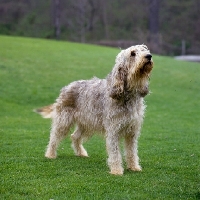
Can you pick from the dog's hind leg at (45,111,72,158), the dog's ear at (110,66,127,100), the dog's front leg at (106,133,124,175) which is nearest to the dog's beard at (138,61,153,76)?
the dog's ear at (110,66,127,100)

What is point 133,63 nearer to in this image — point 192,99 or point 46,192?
point 46,192

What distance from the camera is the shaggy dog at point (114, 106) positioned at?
7116 millimetres

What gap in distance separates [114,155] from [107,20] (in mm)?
53691

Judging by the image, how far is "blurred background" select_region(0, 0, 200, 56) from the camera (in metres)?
54.6

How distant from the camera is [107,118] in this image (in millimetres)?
7641

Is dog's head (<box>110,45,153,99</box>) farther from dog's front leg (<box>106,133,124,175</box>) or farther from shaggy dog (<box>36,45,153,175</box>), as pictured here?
dog's front leg (<box>106,133,124,175</box>)

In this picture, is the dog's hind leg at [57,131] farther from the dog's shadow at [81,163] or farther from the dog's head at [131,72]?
the dog's head at [131,72]

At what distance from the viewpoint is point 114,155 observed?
7.53 metres

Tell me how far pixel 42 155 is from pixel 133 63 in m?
3.00

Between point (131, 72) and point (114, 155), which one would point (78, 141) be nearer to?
point (114, 155)

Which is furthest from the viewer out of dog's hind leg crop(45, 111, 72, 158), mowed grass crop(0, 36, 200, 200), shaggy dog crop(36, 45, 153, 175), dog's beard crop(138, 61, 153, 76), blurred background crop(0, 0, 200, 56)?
blurred background crop(0, 0, 200, 56)

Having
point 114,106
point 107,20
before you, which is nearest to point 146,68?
point 114,106

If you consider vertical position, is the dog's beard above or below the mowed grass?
above

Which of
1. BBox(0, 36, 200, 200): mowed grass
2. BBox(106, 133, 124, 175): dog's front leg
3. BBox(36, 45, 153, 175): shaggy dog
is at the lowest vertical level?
BBox(0, 36, 200, 200): mowed grass
